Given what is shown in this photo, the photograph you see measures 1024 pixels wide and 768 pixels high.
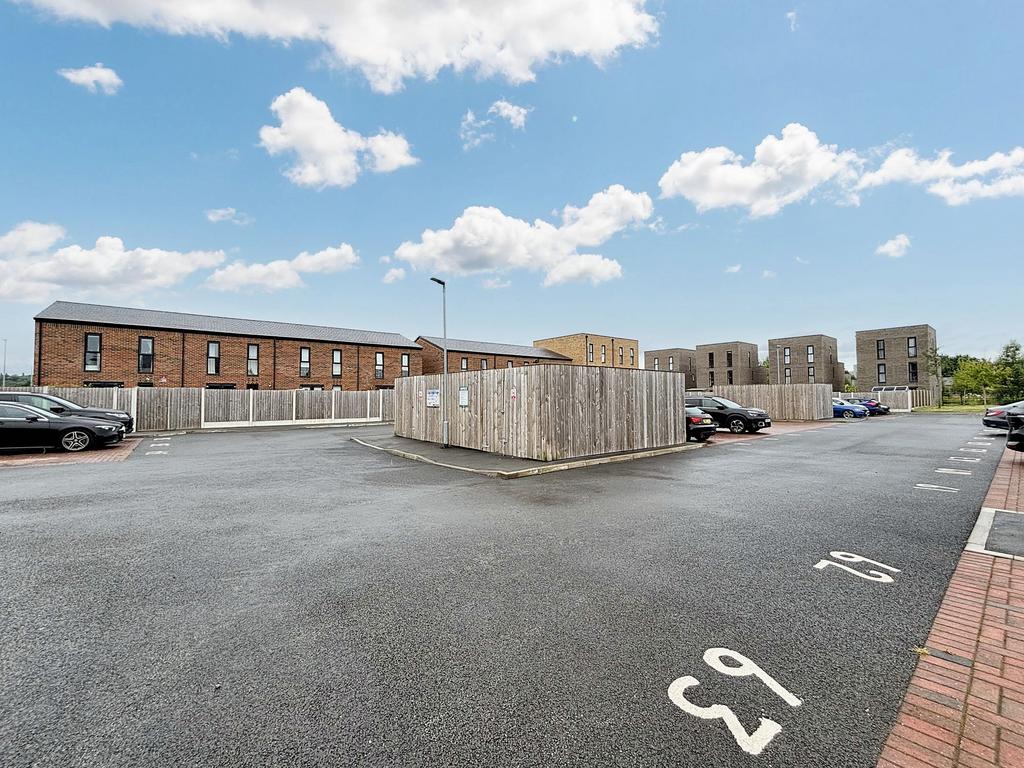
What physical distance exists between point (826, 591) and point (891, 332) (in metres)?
68.9

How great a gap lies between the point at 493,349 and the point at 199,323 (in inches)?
988

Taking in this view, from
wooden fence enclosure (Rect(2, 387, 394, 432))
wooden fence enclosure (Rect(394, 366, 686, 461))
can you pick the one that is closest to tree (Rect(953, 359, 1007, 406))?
wooden fence enclosure (Rect(394, 366, 686, 461))

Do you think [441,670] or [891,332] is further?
[891,332]

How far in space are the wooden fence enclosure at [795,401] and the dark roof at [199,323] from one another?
2720 centimetres

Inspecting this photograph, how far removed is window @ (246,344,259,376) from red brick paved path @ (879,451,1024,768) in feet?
115

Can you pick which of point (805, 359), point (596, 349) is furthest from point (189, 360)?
point (805, 359)

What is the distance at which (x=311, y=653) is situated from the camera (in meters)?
2.92

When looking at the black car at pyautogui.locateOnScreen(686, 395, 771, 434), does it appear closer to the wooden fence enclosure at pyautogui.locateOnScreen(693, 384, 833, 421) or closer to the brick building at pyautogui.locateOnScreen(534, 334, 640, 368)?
the wooden fence enclosure at pyautogui.locateOnScreen(693, 384, 833, 421)

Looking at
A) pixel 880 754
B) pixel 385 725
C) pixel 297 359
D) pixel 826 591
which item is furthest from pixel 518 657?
pixel 297 359

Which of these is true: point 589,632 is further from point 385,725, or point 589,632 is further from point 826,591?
point 826,591

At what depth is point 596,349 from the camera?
54.6 metres

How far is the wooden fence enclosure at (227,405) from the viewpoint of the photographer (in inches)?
867

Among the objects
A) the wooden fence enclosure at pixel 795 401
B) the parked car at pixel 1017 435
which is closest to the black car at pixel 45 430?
the parked car at pixel 1017 435

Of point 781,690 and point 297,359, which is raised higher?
point 297,359
